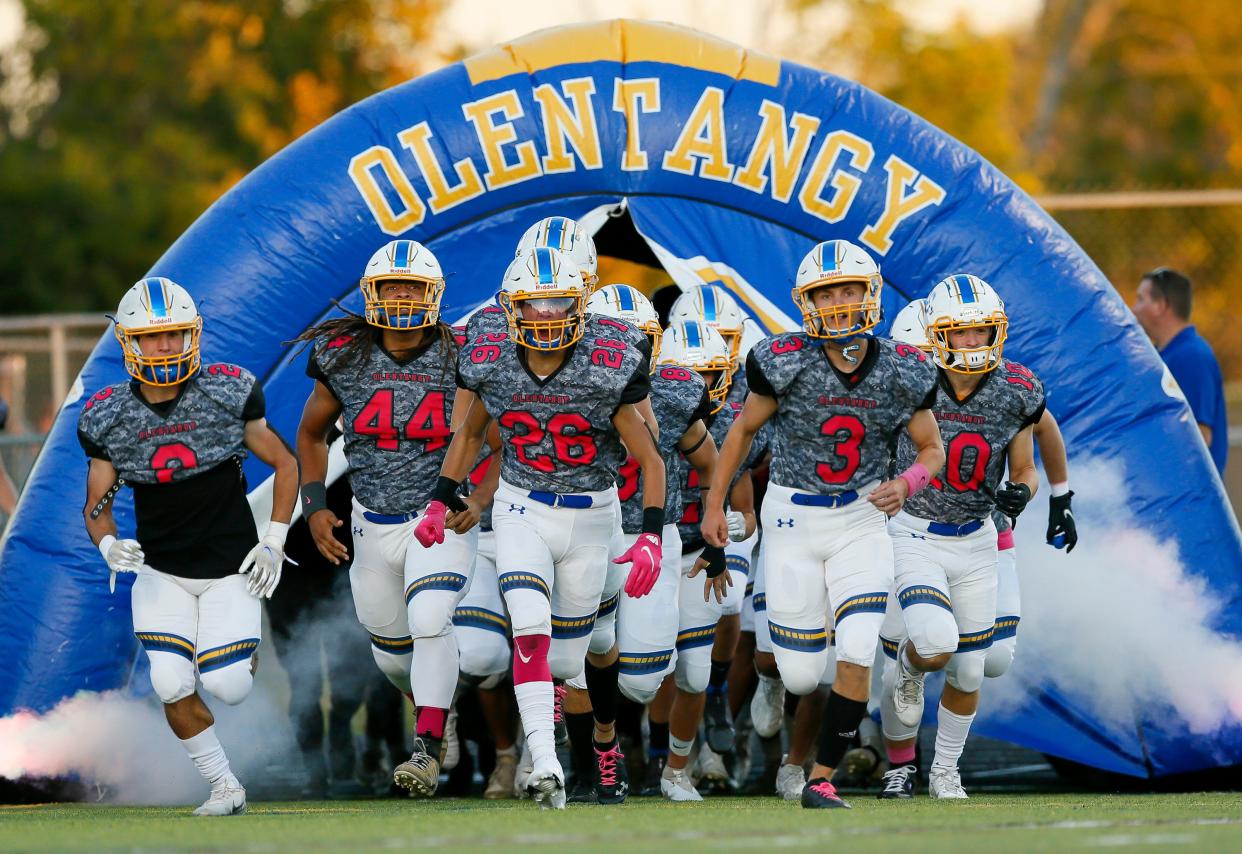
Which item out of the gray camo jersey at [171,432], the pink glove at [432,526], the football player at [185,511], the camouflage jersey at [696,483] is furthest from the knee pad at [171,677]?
the camouflage jersey at [696,483]

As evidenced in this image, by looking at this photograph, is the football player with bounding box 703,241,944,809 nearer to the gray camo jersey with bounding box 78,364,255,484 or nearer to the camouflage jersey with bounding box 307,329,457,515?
the camouflage jersey with bounding box 307,329,457,515

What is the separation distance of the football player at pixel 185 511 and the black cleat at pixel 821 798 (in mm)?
1782

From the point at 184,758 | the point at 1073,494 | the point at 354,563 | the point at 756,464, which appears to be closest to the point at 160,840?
the point at 354,563

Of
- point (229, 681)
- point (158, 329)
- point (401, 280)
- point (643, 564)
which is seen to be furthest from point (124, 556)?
point (643, 564)

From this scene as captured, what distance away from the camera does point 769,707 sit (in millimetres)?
7129

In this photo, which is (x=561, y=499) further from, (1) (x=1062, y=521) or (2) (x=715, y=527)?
(1) (x=1062, y=521)

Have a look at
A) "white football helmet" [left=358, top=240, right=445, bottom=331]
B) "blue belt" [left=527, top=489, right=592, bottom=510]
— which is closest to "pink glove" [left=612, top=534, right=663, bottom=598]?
"blue belt" [left=527, top=489, right=592, bottom=510]

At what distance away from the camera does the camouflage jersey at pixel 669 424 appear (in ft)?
21.0

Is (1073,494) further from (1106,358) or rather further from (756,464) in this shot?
(756,464)

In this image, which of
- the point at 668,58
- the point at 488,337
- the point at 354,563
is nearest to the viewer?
the point at 488,337

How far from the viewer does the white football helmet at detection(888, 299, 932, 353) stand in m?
6.72

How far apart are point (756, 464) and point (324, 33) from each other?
595 inches

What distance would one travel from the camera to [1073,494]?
6.92 m

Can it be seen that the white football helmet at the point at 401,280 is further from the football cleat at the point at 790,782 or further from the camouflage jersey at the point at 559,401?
the football cleat at the point at 790,782
